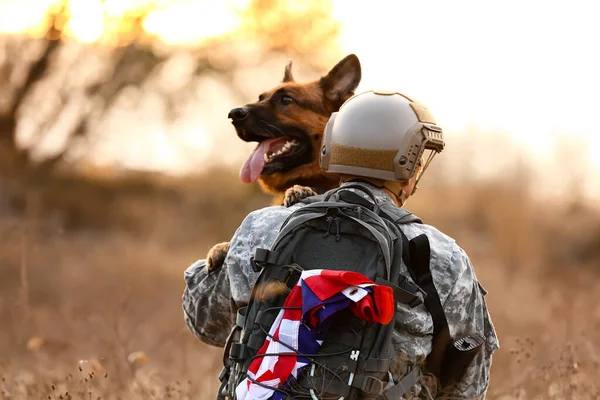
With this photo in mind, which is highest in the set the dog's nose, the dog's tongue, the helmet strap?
the dog's nose

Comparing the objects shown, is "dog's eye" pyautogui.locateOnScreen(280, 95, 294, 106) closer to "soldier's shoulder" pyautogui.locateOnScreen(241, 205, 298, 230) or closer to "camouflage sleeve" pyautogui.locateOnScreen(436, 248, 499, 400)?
"soldier's shoulder" pyautogui.locateOnScreen(241, 205, 298, 230)

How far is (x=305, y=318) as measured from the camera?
3.28 metres

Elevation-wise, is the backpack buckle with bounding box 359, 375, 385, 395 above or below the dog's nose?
below

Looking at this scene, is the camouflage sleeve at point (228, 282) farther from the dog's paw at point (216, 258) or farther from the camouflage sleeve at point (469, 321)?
the camouflage sleeve at point (469, 321)

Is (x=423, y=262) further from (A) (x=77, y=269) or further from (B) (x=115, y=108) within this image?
(B) (x=115, y=108)

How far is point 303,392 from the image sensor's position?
3.26 metres

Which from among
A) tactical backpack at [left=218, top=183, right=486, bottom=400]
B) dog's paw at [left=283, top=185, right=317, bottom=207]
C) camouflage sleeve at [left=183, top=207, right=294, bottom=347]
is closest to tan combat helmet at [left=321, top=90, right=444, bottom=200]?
tactical backpack at [left=218, top=183, right=486, bottom=400]

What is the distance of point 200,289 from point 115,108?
17164 millimetres

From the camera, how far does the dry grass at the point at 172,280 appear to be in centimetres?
736

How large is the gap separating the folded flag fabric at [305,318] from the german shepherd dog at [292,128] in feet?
5.45

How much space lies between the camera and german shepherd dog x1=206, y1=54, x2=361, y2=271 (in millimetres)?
5199

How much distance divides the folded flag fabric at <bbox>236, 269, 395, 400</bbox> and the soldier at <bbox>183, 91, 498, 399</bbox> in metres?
0.34

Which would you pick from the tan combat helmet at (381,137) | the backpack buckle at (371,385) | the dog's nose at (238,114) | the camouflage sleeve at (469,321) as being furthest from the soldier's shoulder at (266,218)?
the dog's nose at (238,114)

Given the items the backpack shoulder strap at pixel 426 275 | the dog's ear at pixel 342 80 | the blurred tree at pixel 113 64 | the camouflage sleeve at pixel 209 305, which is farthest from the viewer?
the blurred tree at pixel 113 64
